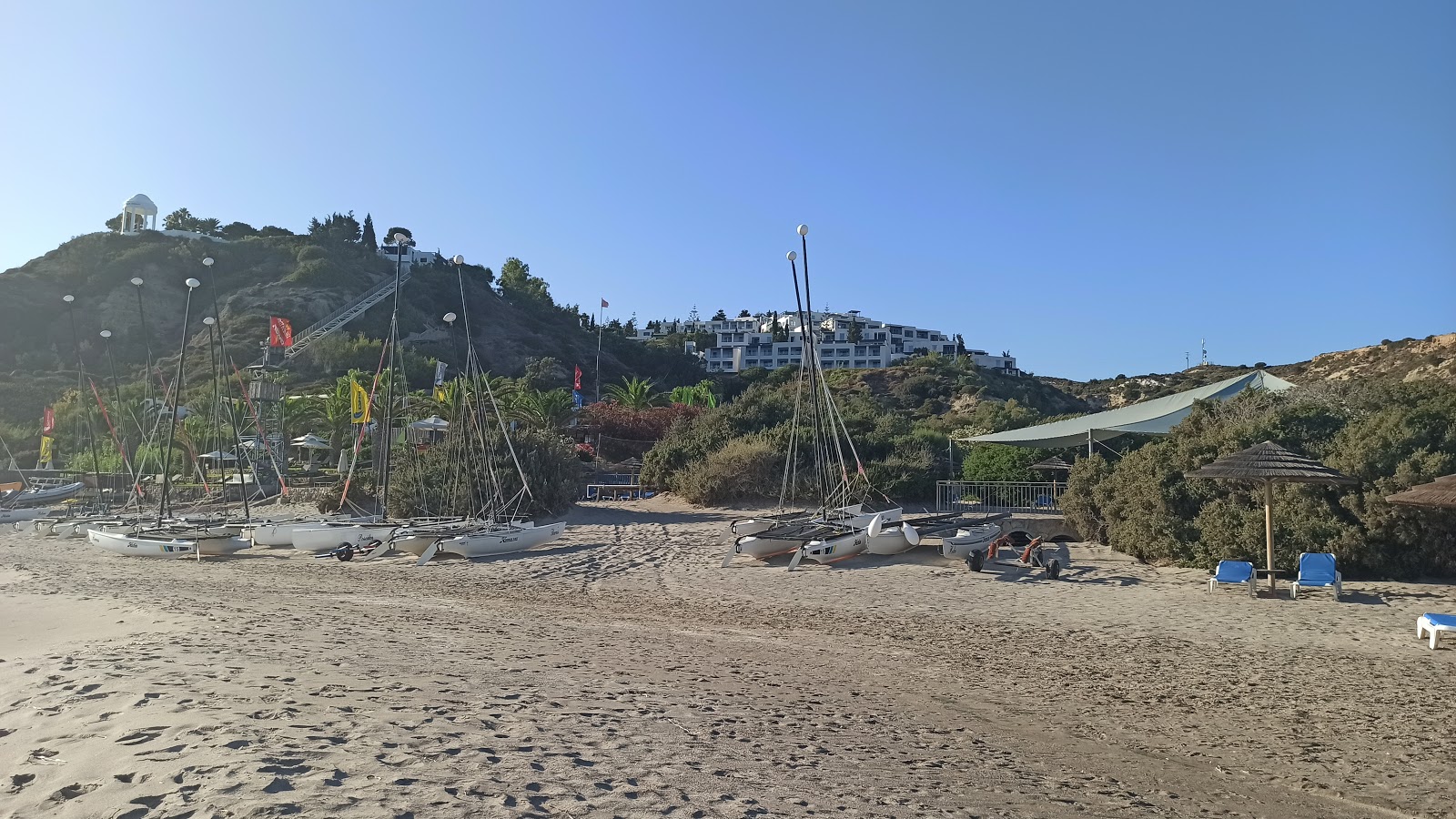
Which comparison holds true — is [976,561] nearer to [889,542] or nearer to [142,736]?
[889,542]

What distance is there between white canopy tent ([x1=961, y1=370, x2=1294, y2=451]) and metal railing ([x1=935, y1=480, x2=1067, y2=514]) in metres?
1.22

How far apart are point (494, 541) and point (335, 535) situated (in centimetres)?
445

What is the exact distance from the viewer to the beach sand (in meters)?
5.39

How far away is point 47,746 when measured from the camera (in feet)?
19.2

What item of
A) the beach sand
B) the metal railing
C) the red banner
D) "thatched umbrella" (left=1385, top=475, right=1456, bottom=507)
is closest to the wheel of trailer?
the beach sand

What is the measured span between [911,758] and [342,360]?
2998 inches

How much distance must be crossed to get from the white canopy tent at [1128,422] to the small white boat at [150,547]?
2096cm

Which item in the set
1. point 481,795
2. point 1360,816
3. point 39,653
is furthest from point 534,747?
point 39,653

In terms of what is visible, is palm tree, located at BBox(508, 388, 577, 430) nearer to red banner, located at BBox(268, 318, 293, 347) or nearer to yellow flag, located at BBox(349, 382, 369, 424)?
yellow flag, located at BBox(349, 382, 369, 424)

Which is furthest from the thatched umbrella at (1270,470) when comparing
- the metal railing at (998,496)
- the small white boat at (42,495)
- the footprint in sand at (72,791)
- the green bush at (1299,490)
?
the small white boat at (42,495)

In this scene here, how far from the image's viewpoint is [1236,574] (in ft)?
45.2

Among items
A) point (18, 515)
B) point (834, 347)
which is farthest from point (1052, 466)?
point (834, 347)

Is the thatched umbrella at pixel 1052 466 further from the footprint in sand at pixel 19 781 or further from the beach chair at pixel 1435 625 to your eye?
the footprint in sand at pixel 19 781

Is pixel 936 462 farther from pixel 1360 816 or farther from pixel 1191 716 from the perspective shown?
pixel 1360 816
